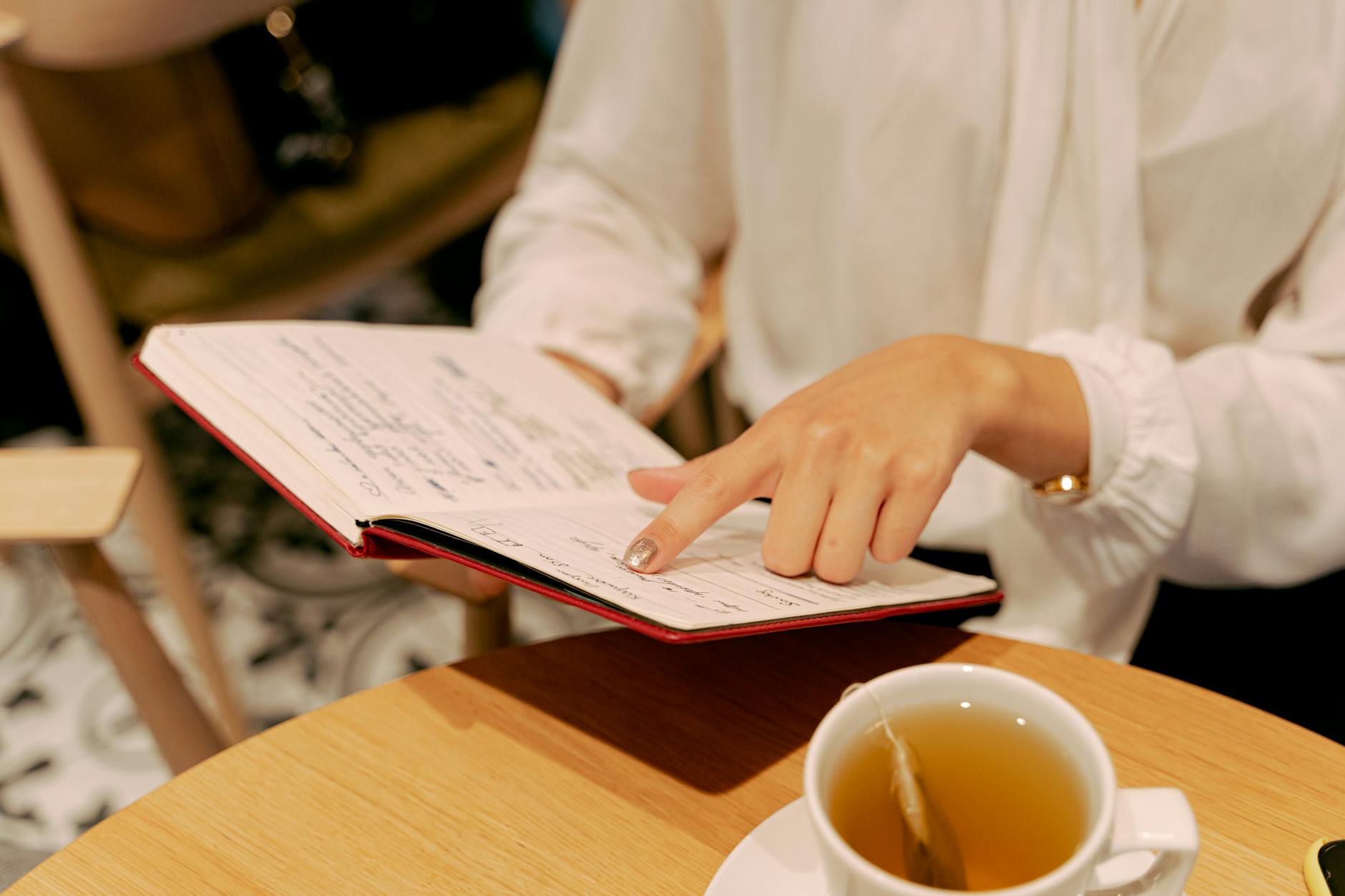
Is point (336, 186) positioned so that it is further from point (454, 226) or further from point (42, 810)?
point (42, 810)

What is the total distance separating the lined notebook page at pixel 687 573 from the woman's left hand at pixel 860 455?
0.01 m

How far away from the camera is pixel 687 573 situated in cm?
43

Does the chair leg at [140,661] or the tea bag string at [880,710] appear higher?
the tea bag string at [880,710]

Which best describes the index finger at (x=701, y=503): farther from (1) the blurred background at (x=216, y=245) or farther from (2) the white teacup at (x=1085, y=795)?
(1) the blurred background at (x=216, y=245)

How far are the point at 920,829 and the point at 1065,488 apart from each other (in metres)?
0.29

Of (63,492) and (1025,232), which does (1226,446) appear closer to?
(1025,232)

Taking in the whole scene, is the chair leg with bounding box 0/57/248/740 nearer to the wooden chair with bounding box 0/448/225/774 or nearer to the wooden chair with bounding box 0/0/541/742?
the wooden chair with bounding box 0/0/541/742

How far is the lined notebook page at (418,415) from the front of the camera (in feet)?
1.44

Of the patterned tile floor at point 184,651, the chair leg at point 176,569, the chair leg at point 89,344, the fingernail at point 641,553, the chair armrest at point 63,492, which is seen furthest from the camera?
the patterned tile floor at point 184,651

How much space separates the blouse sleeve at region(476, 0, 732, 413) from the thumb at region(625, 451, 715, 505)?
0.75 ft

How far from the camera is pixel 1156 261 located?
2.12 feet

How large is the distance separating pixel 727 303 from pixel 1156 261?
0.32 metres

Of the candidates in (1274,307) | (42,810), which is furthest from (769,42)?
(42,810)

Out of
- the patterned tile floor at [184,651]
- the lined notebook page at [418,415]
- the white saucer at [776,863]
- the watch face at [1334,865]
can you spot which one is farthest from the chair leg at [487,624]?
the patterned tile floor at [184,651]
